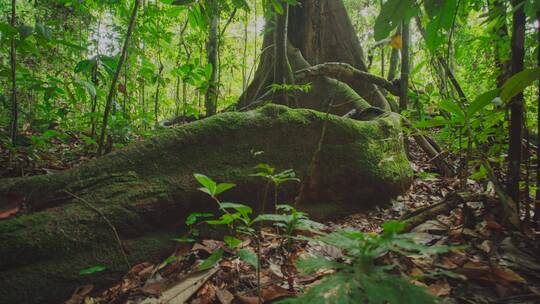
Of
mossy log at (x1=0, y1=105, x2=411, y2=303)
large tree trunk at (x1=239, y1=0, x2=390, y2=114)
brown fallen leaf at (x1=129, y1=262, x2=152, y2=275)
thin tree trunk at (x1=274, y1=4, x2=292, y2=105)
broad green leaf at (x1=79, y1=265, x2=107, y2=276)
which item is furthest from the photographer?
large tree trunk at (x1=239, y1=0, x2=390, y2=114)

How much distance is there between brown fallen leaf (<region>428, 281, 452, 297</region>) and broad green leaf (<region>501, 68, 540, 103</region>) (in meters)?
0.78

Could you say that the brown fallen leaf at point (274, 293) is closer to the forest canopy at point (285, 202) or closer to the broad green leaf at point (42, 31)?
the forest canopy at point (285, 202)

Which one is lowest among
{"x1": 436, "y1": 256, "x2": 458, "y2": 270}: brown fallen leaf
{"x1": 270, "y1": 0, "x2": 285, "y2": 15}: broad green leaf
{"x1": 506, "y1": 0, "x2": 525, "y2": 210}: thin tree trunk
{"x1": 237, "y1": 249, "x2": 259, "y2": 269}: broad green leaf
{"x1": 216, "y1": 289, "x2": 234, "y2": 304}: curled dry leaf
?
{"x1": 216, "y1": 289, "x2": 234, "y2": 304}: curled dry leaf

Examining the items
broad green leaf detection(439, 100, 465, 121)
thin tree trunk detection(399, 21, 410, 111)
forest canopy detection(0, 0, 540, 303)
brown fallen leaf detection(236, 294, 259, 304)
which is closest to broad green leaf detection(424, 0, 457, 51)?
forest canopy detection(0, 0, 540, 303)

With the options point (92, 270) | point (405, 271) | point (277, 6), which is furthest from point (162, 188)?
point (405, 271)

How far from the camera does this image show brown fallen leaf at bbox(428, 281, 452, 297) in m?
1.15

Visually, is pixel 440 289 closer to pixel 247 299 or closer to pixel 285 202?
pixel 247 299

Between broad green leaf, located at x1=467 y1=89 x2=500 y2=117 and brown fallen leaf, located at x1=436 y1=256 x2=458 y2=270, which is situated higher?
broad green leaf, located at x1=467 y1=89 x2=500 y2=117

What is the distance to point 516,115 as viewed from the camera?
1455 millimetres

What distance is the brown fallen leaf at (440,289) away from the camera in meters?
1.15

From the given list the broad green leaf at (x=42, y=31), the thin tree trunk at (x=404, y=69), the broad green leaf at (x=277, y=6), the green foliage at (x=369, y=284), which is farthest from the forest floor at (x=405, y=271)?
the thin tree trunk at (x=404, y=69)

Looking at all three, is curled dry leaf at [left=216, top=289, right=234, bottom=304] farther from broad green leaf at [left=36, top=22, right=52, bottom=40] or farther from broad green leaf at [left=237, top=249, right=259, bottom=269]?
broad green leaf at [left=36, top=22, right=52, bottom=40]

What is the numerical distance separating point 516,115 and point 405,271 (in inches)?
36.0

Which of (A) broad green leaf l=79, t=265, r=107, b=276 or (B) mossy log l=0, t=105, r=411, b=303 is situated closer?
(A) broad green leaf l=79, t=265, r=107, b=276
